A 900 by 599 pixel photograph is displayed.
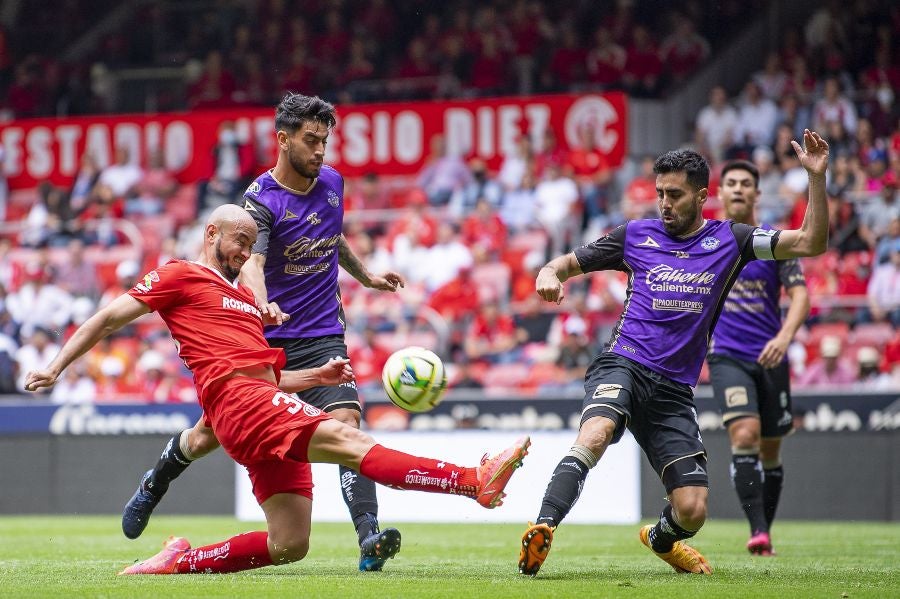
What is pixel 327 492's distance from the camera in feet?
45.4

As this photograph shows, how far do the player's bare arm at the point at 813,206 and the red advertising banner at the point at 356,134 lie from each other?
40.5ft

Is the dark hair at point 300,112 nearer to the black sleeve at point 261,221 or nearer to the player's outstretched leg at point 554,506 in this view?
the black sleeve at point 261,221

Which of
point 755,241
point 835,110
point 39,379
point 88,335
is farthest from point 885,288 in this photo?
point 39,379

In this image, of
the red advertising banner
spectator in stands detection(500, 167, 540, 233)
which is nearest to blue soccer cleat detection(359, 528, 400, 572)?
spectator in stands detection(500, 167, 540, 233)

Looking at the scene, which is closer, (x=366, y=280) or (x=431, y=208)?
(x=366, y=280)

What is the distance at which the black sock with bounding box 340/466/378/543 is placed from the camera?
7422 millimetres

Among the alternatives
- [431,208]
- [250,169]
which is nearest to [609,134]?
[431,208]

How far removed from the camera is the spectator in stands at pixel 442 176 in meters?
19.8

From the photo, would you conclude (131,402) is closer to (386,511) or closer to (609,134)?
(386,511)

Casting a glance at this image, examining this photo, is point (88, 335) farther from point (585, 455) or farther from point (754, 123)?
point (754, 123)


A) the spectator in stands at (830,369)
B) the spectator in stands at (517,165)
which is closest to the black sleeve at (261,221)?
the spectator in stands at (830,369)

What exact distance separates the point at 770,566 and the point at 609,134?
473 inches

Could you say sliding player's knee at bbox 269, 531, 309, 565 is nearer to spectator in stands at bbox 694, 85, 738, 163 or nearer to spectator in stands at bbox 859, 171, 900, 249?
spectator in stands at bbox 859, 171, 900, 249

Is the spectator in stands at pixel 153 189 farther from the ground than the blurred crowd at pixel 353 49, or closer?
closer
